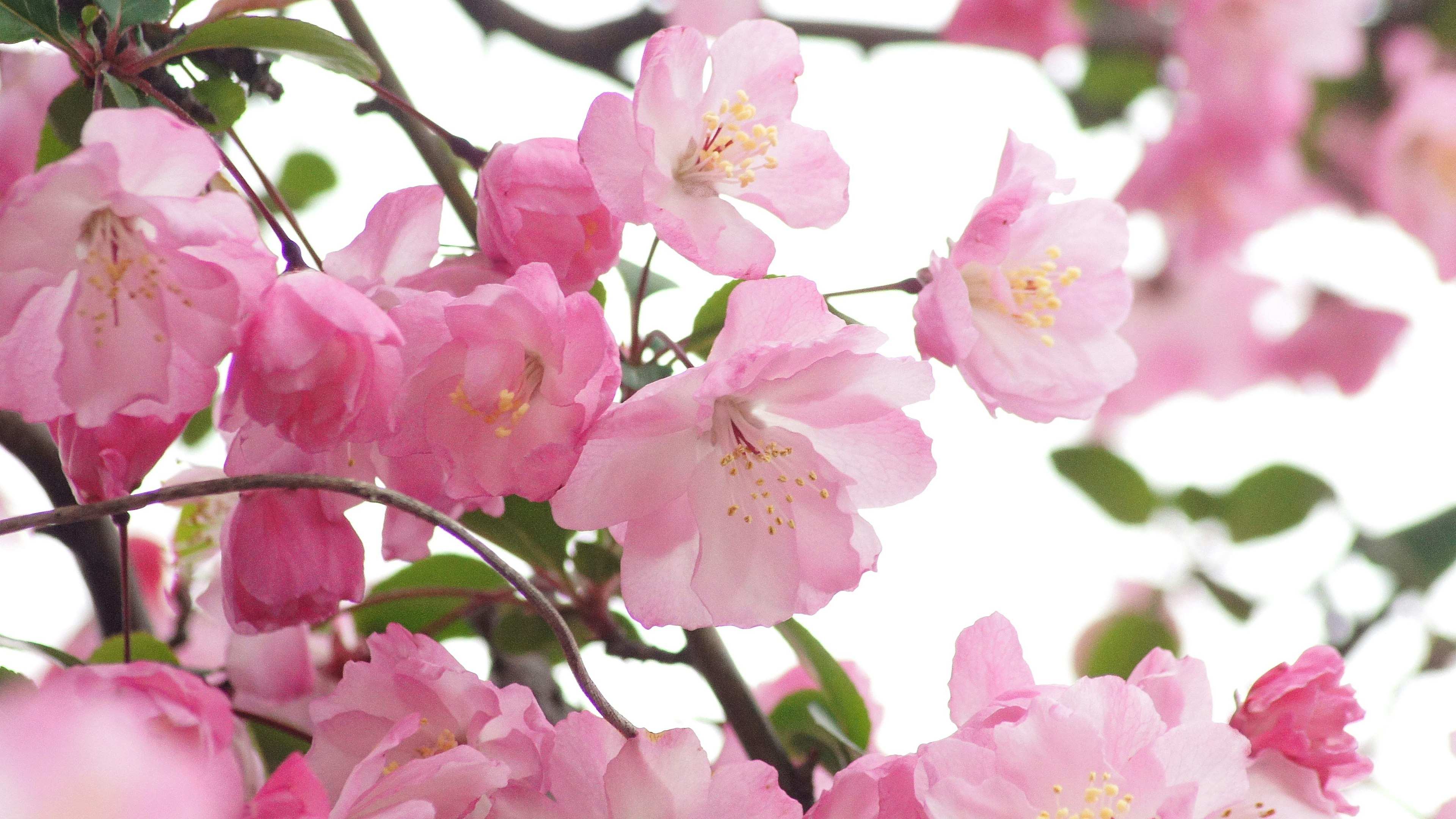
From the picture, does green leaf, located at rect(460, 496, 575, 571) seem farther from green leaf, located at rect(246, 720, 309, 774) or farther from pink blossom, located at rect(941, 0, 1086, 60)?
pink blossom, located at rect(941, 0, 1086, 60)

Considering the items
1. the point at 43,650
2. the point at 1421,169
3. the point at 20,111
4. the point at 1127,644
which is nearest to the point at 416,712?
the point at 43,650

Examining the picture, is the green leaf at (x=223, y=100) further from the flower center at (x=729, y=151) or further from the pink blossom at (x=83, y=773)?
the pink blossom at (x=83, y=773)

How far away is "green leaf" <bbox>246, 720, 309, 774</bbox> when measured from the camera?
83 centimetres

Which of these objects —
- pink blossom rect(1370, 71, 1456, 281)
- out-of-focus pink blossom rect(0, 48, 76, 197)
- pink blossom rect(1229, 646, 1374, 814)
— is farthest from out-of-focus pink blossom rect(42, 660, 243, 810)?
pink blossom rect(1370, 71, 1456, 281)

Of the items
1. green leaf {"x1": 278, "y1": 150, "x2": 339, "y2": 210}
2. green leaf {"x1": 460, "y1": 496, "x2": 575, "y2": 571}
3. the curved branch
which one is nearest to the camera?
the curved branch

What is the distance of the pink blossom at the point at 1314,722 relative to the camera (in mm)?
653

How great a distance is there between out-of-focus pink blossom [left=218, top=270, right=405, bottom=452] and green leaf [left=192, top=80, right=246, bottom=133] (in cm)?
18

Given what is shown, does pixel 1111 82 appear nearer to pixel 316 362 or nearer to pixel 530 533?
pixel 530 533

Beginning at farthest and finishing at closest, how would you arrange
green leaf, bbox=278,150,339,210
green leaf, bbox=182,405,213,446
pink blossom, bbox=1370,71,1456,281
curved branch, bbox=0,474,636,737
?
1. pink blossom, bbox=1370,71,1456,281
2. green leaf, bbox=278,150,339,210
3. green leaf, bbox=182,405,213,446
4. curved branch, bbox=0,474,636,737

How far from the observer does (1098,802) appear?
0.60m

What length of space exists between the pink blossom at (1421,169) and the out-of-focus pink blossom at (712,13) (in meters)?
1.20

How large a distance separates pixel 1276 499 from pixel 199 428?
4.19 feet

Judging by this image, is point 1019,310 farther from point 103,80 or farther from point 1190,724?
point 103,80

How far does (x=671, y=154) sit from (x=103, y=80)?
0.29 metres
